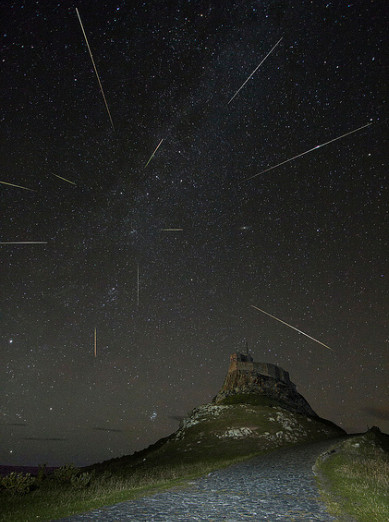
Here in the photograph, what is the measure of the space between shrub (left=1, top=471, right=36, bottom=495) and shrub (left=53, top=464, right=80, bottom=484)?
10.8 feet

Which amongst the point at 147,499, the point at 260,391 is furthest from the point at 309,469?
the point at 260,391

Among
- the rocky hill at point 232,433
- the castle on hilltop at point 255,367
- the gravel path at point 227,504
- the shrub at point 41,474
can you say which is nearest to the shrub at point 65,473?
the shrub at point 41,474

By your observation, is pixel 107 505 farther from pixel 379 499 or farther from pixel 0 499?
pixel 0 499

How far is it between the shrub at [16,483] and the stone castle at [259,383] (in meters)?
78.5

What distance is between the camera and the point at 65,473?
87.3 feet

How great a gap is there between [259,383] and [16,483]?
91505 mm

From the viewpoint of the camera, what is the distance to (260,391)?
102 m

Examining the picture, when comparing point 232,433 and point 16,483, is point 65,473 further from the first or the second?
point 232,433

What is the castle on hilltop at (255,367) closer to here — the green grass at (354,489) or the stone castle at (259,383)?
the stone castle at (259,383)

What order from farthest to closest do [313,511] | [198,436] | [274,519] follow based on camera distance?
[198,436] < [313,511] < [274,519]

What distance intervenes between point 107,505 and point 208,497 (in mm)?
3775

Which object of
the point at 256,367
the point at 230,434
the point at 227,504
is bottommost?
the point at 230,434

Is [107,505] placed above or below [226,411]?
above

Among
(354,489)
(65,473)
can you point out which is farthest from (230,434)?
(354,489)
